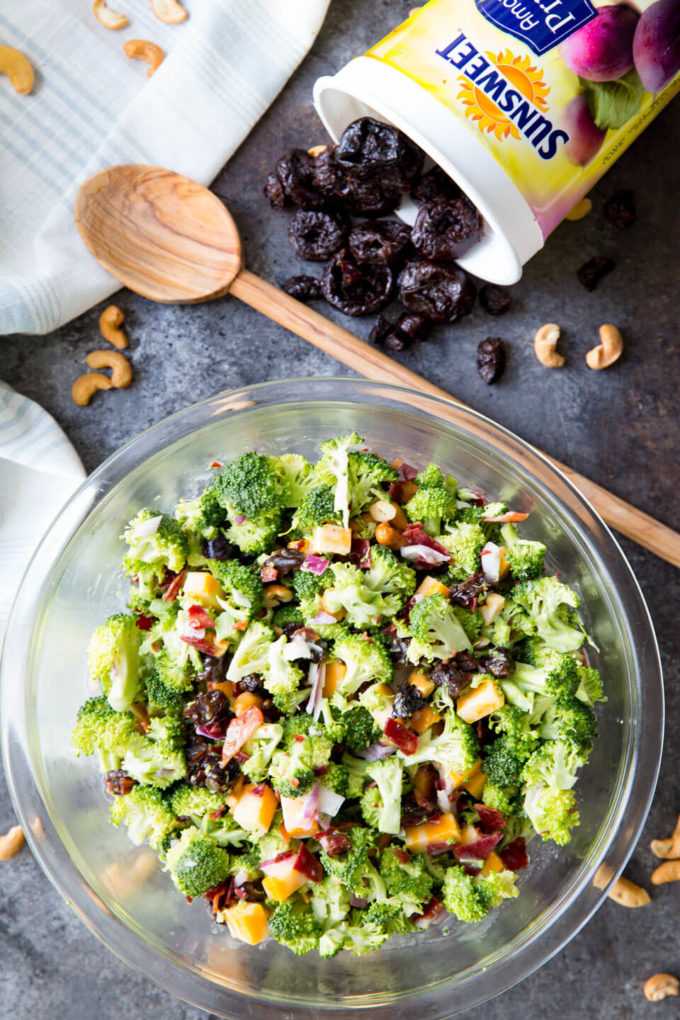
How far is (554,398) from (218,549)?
1175 mm

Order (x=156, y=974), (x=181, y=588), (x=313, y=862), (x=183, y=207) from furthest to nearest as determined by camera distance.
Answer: (x=183, y=207) < (x=156, y=974) < (x=181, y=588) < (x=313, y=862)

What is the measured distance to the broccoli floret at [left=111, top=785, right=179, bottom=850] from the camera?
1.85m

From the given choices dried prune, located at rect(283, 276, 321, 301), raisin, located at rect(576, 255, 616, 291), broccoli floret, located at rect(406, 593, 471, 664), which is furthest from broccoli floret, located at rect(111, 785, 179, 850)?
raisin, located at rect(576, 255, 616, 291)

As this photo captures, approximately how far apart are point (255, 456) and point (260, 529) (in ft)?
0.58

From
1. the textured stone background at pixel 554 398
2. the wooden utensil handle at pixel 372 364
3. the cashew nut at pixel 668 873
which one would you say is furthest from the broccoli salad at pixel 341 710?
the cashew nut at pixel 668 873

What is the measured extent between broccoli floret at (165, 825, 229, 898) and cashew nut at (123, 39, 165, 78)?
7.35 feet

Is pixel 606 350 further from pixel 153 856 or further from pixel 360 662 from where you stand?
pixel 153 856

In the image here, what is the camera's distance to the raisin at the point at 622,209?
238 cm

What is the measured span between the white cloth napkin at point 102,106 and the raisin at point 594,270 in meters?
1.10

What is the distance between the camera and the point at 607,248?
243cm

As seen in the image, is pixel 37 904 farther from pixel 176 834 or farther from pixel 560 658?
pixel 560 658

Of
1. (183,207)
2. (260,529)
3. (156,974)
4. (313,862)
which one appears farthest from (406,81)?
(156,974)

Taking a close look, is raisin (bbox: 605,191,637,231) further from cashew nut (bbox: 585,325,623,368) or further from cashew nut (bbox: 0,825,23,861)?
cashew nut (bbox: 0,825,23,861)

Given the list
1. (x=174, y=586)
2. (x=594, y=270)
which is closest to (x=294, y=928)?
(x=174, y=586)
